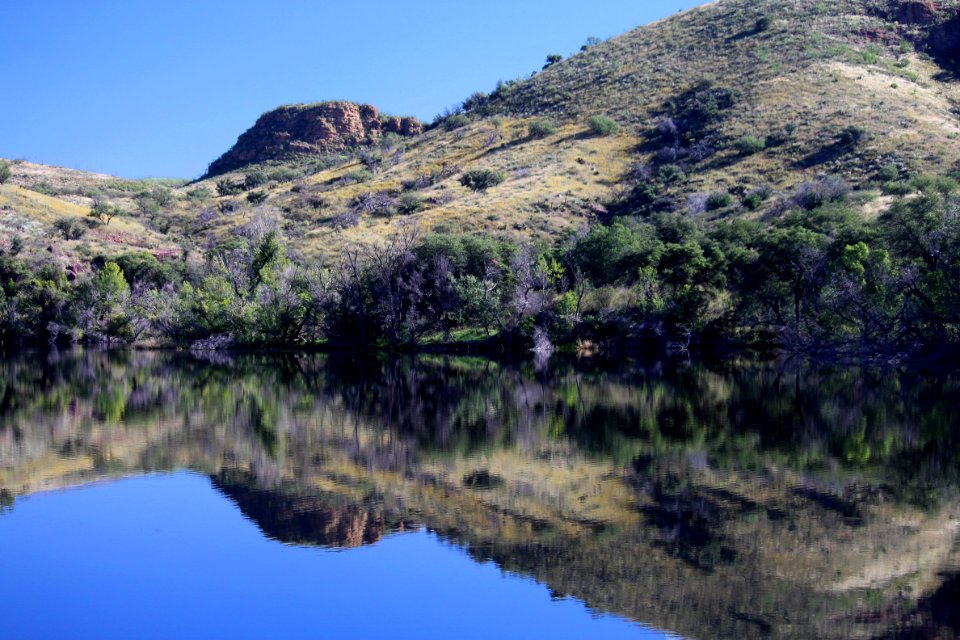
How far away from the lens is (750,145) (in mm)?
84688

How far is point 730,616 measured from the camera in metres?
11.8

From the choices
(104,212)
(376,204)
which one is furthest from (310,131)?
(376,204)

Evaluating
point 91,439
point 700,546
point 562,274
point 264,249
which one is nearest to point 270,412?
point 91,439

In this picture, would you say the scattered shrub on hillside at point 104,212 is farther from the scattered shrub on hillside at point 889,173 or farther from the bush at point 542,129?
the scattered shrub on hillside at point 889,173

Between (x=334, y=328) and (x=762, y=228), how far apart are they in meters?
32.5

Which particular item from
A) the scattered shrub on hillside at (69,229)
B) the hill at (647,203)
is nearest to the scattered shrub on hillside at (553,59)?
the hill at (647,203)

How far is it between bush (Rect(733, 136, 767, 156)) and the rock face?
283 feet

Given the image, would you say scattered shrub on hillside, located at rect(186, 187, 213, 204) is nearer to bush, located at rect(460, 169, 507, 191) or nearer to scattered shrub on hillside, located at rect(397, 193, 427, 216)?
scattered shrub on hillside, located at rect(397, 193, 427, 216)

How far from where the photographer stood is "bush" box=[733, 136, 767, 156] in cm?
8469

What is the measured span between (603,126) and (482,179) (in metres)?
16.8

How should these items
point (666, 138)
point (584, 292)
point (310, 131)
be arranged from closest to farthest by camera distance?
1. point (584, 292)
2. point (666, 138)
3. point (310, 131)

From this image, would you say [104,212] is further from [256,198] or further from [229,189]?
[229,189]

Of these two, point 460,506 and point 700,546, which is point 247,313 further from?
point 700,546

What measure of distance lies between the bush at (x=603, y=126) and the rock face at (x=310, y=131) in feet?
217
